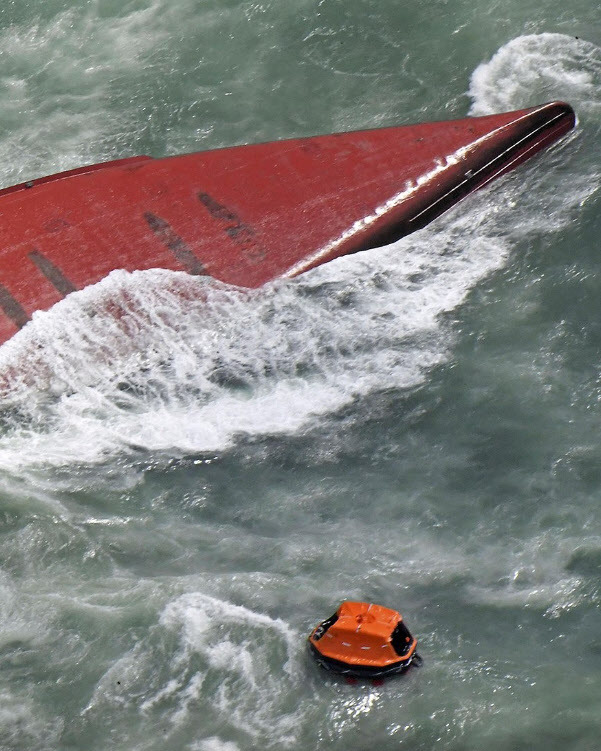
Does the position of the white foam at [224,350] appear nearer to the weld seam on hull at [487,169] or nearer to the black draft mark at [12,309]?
the black draft mark at [12,309]

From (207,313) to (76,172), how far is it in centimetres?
191

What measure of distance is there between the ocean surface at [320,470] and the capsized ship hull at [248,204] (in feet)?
0.65

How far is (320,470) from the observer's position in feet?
29.5

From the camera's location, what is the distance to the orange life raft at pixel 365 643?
7328 mm

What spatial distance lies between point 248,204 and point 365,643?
15.3 ft

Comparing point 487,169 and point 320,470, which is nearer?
point 320,470

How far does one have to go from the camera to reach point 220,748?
722 centimetres

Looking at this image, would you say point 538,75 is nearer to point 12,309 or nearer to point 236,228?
point 236,228

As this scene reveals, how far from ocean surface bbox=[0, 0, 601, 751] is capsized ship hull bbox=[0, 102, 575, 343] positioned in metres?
0.20

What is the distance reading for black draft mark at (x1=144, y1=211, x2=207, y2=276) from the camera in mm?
10281

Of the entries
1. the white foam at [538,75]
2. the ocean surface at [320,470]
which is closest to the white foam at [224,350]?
the ocean surface at [320,470]

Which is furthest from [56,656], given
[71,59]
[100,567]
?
[71,59]

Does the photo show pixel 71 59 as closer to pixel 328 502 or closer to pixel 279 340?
pixel 279 340

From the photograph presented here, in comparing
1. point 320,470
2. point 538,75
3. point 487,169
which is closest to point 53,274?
point 320,470
